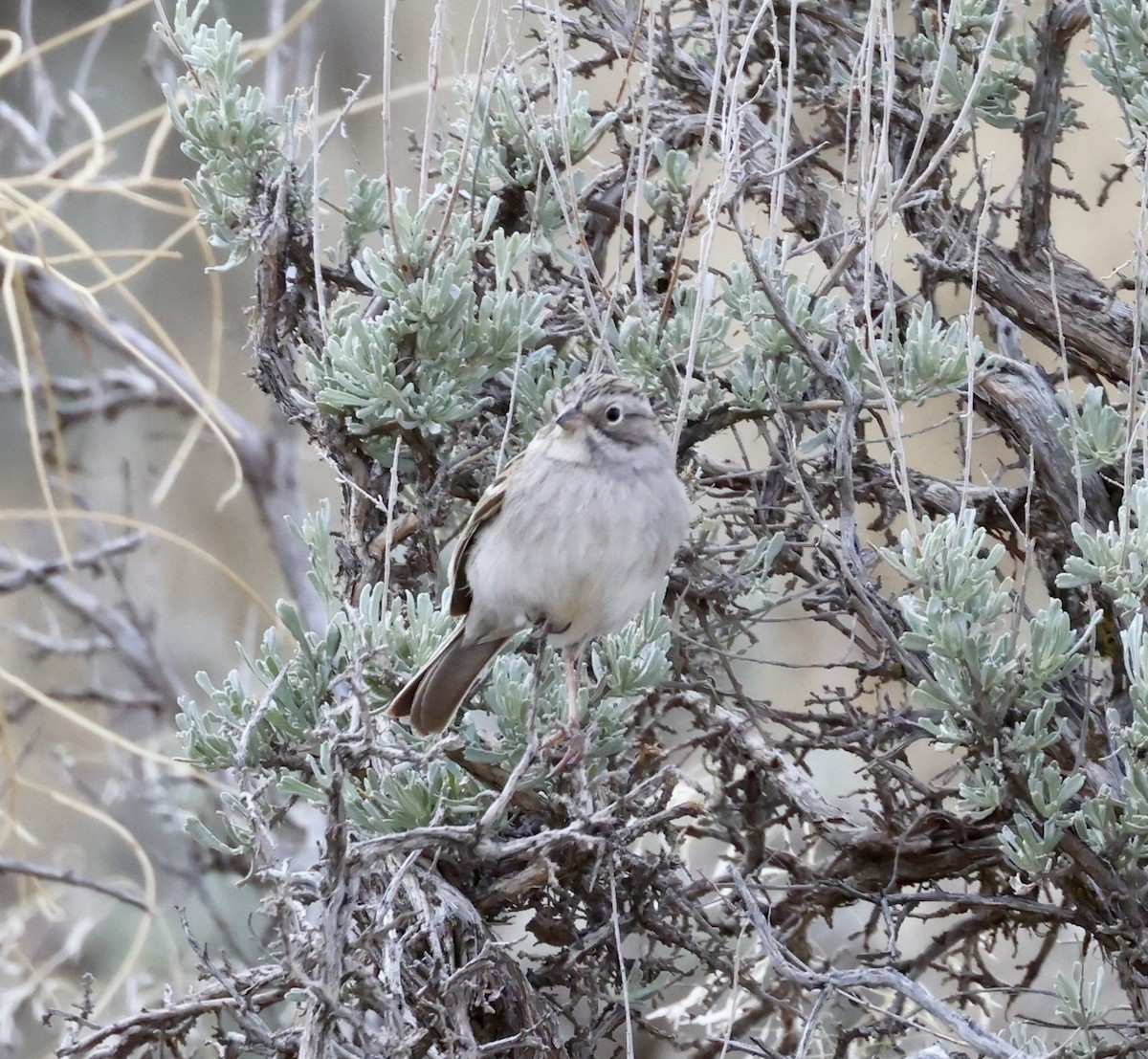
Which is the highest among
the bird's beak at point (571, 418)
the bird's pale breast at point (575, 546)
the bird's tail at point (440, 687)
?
the bird's beak at point (571, 418)

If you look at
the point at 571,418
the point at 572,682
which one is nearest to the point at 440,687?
the point at 572,682

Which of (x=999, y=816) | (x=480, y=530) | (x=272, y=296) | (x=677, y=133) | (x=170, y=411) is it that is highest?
(x=677, y=133)

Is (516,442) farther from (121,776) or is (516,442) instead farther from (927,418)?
(121,776)

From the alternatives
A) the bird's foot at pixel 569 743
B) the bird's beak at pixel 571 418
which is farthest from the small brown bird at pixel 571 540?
the bird's foot at pixel 569 743

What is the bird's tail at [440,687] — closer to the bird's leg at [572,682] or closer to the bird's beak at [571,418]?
the bird's leg at [572,682]

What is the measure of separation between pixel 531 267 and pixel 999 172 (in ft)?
7.48

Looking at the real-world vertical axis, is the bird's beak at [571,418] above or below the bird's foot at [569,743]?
above

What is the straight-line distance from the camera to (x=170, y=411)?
512cm

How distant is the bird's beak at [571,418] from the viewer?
217cm

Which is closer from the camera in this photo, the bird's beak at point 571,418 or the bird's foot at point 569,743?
the bird's foot at point 569,743

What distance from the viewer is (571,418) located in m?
2.17

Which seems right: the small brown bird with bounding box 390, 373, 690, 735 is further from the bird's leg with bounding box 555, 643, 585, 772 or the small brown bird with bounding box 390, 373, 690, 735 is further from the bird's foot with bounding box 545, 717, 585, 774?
the bird's foot with bounding box 545, 717, 585, 774

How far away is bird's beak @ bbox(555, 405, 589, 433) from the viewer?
2.17m

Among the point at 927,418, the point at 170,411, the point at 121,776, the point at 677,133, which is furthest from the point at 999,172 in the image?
the point at 121,776
